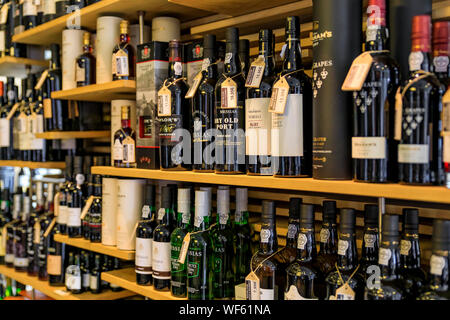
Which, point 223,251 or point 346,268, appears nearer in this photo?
point 346,268

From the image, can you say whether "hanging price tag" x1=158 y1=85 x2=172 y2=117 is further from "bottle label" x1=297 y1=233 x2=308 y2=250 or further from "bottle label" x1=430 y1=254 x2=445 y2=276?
"bottle label" x1=430 y1=254 x2=445 y2=276

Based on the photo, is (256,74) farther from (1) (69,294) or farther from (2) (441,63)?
(1) (69,294)

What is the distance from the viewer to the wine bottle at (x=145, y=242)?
5.95 ft

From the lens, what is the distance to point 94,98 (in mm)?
2377

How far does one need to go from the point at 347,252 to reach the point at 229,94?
574 millimetres

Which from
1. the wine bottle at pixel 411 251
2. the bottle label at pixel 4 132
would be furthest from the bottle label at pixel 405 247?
the bottle label at pixel 4 132

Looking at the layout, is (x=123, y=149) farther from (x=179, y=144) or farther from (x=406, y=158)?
(x=406, y=158)

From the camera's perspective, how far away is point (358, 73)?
3.52ft

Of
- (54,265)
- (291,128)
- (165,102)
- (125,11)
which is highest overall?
(125,11)

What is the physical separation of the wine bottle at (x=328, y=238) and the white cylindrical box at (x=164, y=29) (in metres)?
1.07

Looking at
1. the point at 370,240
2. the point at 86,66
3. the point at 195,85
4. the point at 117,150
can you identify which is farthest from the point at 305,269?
the point at 86,66

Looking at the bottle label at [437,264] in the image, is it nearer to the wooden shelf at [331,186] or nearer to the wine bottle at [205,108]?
the wooden shelf at [331,186]

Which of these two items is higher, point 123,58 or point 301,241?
point 123,58
